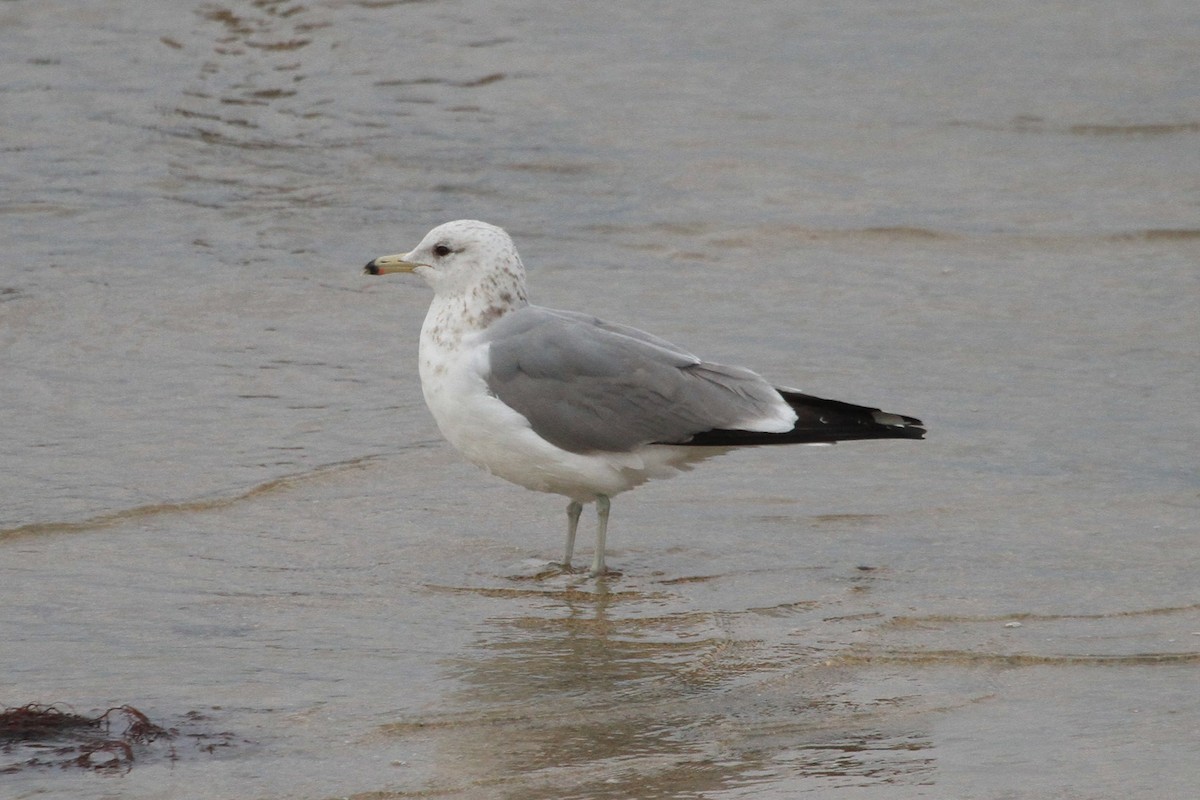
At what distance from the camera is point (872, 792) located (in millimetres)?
3910

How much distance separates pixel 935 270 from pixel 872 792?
6.19 meters

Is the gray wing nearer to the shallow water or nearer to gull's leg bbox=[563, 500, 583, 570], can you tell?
gull's leg bbox=[563, 500, 583, 570]

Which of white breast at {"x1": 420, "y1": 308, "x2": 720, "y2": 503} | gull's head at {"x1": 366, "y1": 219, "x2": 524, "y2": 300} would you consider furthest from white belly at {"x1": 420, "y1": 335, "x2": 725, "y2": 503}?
gull's head at {"x1": 366, "y1": 219, "x2": 524, "y2": 300}

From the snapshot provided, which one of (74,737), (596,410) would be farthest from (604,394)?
(74,737)

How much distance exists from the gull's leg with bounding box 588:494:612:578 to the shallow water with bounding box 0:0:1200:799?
11cm

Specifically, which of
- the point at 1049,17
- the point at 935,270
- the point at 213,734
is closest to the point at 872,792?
the point at 213,734

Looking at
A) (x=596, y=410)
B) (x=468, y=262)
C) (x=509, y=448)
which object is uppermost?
(x=468, y=262)

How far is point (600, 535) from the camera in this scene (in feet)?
18.9

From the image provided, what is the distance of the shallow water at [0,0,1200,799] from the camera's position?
4.36m

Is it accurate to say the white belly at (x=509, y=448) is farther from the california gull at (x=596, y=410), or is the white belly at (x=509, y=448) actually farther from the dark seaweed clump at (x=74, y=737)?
the dark seaweed clump at (x=74, y=737)

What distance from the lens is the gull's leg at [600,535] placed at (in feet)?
18.7

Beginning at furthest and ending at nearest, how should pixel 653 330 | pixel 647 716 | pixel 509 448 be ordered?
pixel 653 330
pixel 509 448
pixel 647 716

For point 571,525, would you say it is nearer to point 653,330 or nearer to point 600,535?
point 600,535

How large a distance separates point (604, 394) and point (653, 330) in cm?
282
